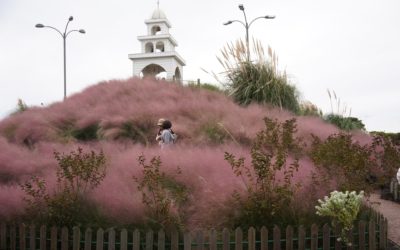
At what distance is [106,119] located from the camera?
15594 mm

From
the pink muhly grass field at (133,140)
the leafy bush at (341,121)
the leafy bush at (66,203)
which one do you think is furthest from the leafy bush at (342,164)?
the leafy bush at (341,121)

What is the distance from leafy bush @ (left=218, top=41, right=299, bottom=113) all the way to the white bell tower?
55.7 feet

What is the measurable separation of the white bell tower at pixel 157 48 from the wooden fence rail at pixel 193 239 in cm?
2778

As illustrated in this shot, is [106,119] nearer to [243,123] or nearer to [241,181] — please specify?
[243,123]

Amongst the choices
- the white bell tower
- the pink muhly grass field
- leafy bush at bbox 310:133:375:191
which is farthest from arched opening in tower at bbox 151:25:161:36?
leafy bush at bbox 310:133:375:191

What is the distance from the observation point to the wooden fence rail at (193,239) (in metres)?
6.92

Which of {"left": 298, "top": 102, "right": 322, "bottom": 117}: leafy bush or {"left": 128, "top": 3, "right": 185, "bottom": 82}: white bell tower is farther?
{"left": 128, "top": 3, "right": 185, "bottom": 82}: white bell tower

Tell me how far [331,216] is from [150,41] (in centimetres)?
3023

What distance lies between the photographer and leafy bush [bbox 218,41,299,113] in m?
17.6

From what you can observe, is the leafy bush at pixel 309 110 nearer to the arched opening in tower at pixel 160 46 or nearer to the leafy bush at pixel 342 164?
the leafy bush at pixel 342 164

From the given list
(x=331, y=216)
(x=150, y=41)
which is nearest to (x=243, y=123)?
(x=331, y=216)

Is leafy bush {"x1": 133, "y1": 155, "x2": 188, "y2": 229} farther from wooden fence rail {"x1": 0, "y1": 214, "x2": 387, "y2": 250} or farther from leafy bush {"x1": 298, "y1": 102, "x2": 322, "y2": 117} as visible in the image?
leafy bush {"x1": 298, "y1": 102, "x2": 322, "y2": 117}

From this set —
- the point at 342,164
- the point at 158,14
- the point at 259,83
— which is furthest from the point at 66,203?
the point at 158,14

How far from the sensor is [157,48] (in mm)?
37219
